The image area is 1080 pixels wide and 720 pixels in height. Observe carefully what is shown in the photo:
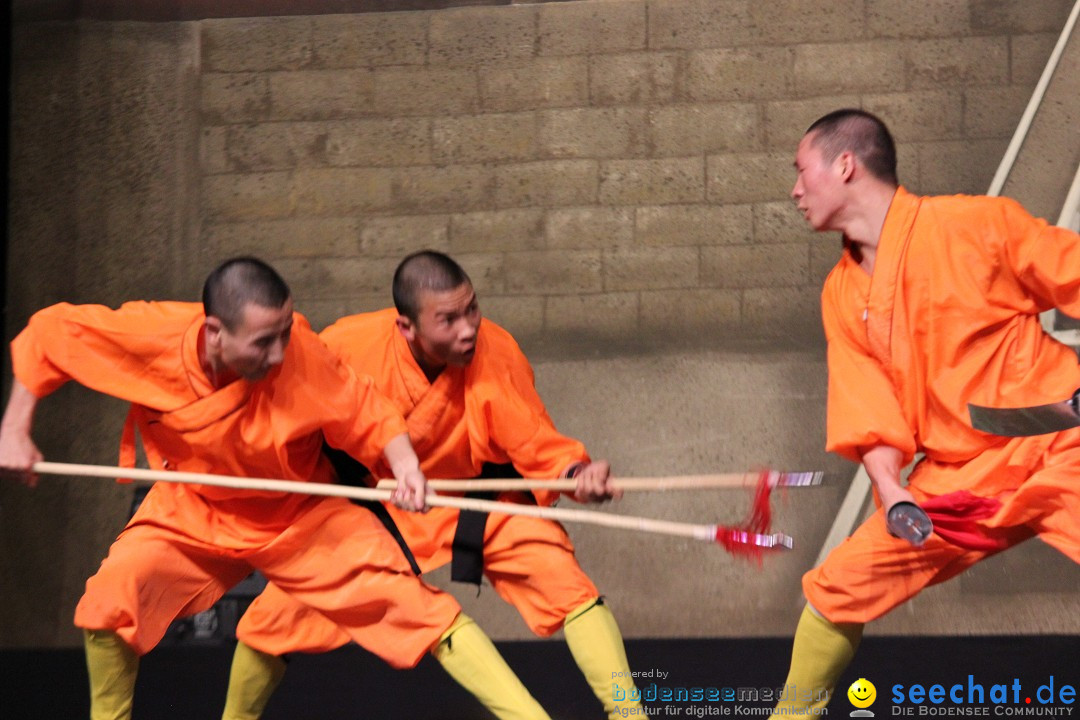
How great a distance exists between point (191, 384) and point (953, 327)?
135 cm

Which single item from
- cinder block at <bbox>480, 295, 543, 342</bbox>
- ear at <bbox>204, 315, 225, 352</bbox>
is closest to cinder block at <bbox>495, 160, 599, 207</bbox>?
cinder block at <bbox>480, 295, 543, 342</bbox>

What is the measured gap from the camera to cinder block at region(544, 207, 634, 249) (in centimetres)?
397

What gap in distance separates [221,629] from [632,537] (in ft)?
4.13

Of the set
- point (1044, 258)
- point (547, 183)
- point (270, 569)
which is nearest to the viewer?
point (1044, 258)

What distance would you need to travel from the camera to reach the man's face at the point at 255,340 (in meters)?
2.21

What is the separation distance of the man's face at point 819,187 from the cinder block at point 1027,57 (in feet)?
5.60

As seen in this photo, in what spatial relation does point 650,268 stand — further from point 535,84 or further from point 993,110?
point 993,110

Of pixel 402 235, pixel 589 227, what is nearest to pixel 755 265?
pixel 589 227

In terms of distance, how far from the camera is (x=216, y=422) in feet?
7.61

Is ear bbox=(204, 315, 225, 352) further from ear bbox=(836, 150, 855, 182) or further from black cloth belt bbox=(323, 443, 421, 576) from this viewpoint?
ear bbox=(836, 150, 855, 182)

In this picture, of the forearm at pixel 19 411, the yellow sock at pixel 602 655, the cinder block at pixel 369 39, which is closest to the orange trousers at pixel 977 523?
the yellow sock at pixel 602 655

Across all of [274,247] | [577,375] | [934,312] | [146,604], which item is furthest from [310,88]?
[934,312]

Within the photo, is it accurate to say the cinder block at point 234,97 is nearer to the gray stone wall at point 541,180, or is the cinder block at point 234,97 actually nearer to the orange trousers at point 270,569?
the gray stone wall at point 541,180

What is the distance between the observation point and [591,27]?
394cm
